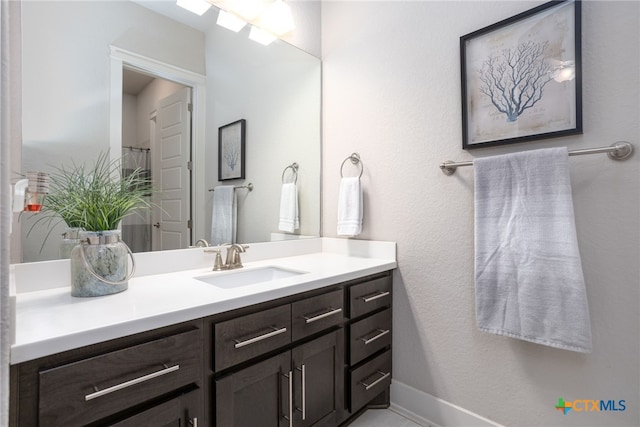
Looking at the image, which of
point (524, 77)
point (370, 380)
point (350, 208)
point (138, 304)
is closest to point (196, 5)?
point (350, 208)

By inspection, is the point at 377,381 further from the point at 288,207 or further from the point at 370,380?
the point at 288,207

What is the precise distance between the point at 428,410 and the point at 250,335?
42.5 inches

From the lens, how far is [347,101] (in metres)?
1.90

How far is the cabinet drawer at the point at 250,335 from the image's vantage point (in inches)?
37.5

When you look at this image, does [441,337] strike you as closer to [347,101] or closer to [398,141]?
[398,141]

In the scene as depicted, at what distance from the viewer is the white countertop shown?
0.70 meters

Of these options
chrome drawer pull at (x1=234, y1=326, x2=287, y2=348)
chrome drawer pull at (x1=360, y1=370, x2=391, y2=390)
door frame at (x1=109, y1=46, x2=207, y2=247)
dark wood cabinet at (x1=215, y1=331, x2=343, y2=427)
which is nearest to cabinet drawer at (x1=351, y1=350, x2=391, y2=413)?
chrome drawer pull at (x1=360, y1=370, x2=391, y2=390)

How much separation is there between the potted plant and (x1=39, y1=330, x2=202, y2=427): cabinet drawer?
33cm

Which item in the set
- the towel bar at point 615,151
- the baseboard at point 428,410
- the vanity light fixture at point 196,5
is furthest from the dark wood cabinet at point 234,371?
the vanity light fixture at point 196,5

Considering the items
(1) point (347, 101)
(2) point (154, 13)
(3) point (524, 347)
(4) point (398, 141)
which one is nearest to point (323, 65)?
(1) point (347, 101)

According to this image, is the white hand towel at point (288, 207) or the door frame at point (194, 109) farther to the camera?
the white hand towel at point (288, 207)

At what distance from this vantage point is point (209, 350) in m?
0.93

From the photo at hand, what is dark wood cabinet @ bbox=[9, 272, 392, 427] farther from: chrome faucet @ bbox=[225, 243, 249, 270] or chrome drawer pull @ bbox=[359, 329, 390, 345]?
chrome faucet @ bbox=[225, 243, 249, 270]

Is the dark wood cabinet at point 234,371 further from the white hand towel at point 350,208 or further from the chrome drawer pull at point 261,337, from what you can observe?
the white hand towel at point 350,208
